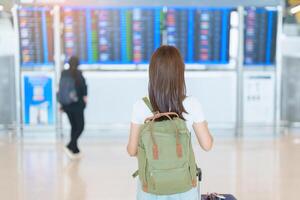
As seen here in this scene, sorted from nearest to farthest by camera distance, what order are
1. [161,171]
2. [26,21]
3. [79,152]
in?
[161,171]
[79,152]
[26,21]

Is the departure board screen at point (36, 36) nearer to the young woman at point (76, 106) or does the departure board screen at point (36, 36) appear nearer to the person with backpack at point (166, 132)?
the young woman at point (76, 106)

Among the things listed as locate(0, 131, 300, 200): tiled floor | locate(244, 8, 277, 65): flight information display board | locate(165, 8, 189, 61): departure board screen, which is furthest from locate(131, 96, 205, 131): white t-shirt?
locate(244, 8, 277, 65): flight information display board

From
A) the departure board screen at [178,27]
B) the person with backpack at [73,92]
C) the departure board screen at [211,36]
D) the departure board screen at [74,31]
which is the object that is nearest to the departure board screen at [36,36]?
the departure board screen at [74,31]

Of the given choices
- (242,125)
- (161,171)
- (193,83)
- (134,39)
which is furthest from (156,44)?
(161,171)

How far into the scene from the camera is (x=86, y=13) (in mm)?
7625

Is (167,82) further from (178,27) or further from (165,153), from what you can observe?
(178,27)

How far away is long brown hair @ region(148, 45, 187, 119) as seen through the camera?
2232mm

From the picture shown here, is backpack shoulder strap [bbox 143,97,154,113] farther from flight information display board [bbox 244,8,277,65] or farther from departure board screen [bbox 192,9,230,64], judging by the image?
flight information display board [bbox 244,8,277,65]

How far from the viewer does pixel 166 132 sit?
2.21 metres

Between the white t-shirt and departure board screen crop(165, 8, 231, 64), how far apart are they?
557 cm

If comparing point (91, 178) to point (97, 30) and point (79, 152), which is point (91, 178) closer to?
point (79, 152)

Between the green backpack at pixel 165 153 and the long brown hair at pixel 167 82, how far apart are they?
0.06m

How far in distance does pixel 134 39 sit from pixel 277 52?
2.45m

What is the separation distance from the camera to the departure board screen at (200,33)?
7.75 m
